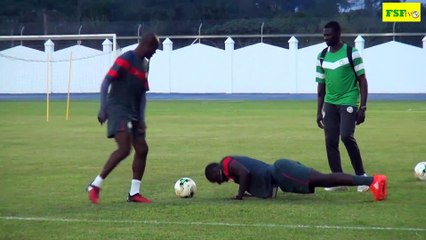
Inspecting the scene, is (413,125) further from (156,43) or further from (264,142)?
(156,43)

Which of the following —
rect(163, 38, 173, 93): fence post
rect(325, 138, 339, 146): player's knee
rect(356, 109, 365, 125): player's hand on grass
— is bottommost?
rect(325, 138, 339, 146): player's knee

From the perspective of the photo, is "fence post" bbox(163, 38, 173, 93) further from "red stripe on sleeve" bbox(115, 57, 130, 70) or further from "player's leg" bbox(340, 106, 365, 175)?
"red stripe on sleeve" bbox(115, 57, 130, 70)

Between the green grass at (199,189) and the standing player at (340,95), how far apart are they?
60 centimetres

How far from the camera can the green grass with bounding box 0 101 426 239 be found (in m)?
9.31

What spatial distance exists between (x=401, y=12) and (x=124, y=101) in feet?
164

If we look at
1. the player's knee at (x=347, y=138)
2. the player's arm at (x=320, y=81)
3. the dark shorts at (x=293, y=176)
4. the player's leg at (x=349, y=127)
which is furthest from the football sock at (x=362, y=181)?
the player's arm at (x=320, y=81)

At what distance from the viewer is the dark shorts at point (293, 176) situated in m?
10.9

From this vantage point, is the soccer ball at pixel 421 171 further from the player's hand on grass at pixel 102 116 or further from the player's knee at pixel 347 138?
the player's hand on grass at pixel 102 116

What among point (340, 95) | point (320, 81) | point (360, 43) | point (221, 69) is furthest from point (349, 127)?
point (221, 69)

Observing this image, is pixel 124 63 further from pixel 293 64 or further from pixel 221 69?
pixel 221 69

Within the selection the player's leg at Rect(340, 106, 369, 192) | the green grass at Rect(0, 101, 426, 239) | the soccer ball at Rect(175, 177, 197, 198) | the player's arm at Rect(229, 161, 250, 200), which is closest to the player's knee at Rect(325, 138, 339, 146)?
the player's leg at Rect(340, 106, 369, 192)

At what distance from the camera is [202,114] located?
31656mm

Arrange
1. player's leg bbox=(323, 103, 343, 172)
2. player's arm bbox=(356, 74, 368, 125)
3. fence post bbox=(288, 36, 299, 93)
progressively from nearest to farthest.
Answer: player's arm bbox=(356, 74, 368, 125) < player's leg bbox=(323, 103, 343, 172) < fence post bbox=(288, 36, 299, 93)

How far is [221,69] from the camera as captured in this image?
177ft
